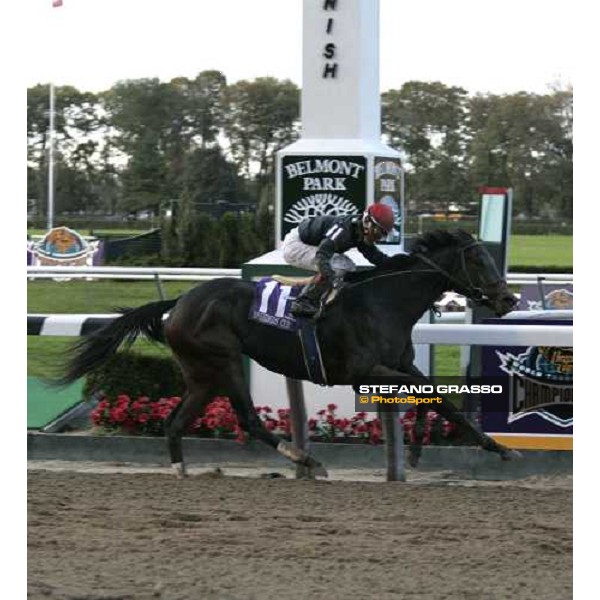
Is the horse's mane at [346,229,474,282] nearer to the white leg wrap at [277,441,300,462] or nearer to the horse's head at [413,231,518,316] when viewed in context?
the horse's head at [413,231,518,316]

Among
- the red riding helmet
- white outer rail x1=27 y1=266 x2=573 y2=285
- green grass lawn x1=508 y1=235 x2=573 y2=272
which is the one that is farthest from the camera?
green grass lawn x1=508 y1=235 x2=573 y2=272

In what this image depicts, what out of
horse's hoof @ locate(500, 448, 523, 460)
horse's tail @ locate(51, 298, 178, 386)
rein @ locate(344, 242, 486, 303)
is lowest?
horse's hoof @ locate(500, 448, 523, 460)

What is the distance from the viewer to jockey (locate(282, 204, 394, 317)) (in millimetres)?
6762

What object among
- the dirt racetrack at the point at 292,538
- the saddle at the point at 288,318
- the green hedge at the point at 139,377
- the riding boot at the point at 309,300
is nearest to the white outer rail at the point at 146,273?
the green hedge at the point at 139,377

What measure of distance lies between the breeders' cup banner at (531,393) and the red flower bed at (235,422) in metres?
0.38

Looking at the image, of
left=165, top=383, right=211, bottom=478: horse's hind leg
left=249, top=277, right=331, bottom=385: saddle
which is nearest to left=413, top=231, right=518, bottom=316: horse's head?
left=249, top=277, right=331, bottom=385: saddle

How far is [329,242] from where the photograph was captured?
266 inches

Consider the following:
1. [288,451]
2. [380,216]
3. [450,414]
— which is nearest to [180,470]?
[288,451]

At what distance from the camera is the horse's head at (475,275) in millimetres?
7102

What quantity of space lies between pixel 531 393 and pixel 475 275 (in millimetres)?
882

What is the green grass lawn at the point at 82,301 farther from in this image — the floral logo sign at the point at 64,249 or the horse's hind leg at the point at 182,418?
the floral logo sign at the point at 64,249

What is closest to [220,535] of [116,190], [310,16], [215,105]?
[310,16]

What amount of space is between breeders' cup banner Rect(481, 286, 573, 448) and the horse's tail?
1.92 m

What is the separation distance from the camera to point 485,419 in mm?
7559
